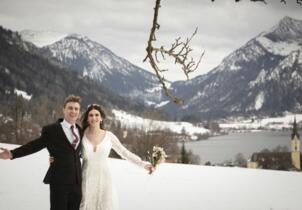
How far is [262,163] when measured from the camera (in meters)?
64.4

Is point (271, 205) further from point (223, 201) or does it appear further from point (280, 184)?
point (280, 184)

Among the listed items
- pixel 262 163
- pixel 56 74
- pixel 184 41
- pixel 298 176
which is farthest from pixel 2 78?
pixel 184 41

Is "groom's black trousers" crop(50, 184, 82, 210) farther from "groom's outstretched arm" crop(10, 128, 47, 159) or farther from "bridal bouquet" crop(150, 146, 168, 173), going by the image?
"bridal bouquet" crop(150, 146, 168, 173)

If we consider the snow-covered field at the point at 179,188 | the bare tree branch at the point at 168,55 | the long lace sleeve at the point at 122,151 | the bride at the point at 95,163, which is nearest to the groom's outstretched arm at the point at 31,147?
the bride at the point at 95,163

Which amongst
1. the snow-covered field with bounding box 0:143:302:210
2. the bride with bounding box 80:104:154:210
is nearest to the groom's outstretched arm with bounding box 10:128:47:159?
the bride with bounding box 80:104:154:210

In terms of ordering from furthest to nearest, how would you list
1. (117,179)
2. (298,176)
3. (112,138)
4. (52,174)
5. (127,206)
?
1. (298,176)
2. (117,179)
3. (127,206)
4. (112,138)
5. (52,174)

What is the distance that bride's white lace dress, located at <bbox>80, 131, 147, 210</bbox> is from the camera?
3541 mm

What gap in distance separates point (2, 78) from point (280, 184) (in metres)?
112

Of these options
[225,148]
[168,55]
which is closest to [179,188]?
[168,55]

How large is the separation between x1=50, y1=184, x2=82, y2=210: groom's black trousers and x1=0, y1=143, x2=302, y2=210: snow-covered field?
11.4 ft

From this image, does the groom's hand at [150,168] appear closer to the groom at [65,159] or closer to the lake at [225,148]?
the groom at [65,159]

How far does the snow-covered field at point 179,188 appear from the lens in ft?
24.4

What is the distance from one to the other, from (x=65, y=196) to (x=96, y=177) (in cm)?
Result: 35

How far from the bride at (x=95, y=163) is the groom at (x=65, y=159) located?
169 millimetres
